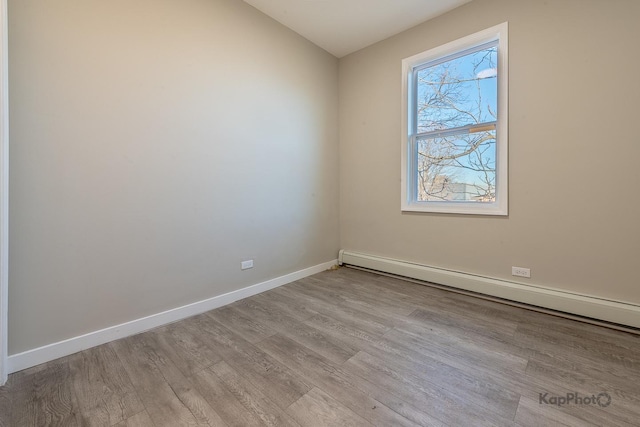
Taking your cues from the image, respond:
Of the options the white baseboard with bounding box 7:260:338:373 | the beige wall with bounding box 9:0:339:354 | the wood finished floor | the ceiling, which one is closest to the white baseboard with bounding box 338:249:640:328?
the wood finished floor

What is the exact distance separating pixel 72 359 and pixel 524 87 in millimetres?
4193

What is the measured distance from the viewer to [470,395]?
1.40m

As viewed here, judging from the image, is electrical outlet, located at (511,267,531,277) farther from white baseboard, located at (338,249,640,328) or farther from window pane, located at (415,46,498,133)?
window pane, located at (415,46,498,133)

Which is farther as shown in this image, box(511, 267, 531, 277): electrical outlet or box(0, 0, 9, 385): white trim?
box(511, 267, 531, 277): electrical outlet

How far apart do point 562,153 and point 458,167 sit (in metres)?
0.87

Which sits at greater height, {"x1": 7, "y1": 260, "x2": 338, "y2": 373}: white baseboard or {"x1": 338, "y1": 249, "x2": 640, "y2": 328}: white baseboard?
{"x1": 338, "y1": 249, "x2": 640, "y2": 328}: white baseboard

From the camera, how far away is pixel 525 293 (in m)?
2.45

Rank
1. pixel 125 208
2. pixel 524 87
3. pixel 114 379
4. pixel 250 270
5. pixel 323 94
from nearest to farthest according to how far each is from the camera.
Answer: pixel 114 379
pixel 125 208
pixel 524 87
pixel 250 270
pixel 323 94

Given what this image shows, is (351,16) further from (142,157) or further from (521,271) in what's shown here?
(521,271)

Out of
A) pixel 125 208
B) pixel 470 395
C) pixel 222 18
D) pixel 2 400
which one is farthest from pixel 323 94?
pixel 2 400

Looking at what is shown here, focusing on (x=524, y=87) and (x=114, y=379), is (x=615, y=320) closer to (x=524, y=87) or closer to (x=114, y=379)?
(x=524, y=87)

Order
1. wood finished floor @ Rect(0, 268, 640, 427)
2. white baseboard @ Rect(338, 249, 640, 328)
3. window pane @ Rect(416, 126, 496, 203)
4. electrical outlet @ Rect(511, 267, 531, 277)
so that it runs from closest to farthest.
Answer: wood finished floor @ Rect(0, 268, 640, 427)
white baseboard @ Rect(338, 249, 640, 328)
electrical outlet @ Rect(511, 267, 531, 277)
window pane @ Rect(416, 126, 496, 203)

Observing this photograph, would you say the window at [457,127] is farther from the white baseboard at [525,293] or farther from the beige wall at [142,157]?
the beige wall at [142,157]

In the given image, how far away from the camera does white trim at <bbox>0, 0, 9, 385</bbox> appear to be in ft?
4.75
